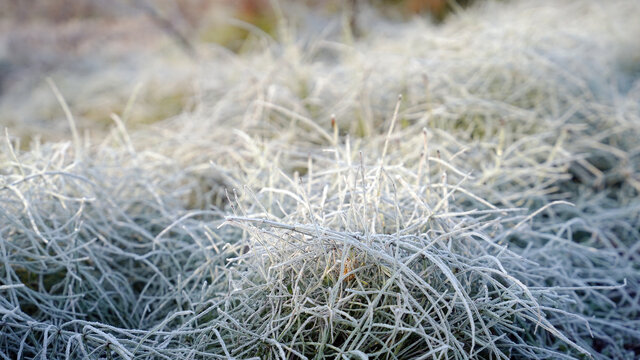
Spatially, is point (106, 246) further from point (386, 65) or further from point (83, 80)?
point (83, 80)

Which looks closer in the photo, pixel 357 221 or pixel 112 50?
pixel 357 221

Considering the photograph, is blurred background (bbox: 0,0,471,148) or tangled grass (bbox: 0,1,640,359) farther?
blurred background (bbox: 0,0,471,148)

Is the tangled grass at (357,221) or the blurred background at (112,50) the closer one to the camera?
the tangled grass at (357,221)

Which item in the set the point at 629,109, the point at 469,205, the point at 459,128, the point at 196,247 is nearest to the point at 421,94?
the point at 459,128

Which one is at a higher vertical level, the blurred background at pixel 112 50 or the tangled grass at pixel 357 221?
the tangled grass at pixel 357 221

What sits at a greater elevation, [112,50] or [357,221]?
[357,221]
